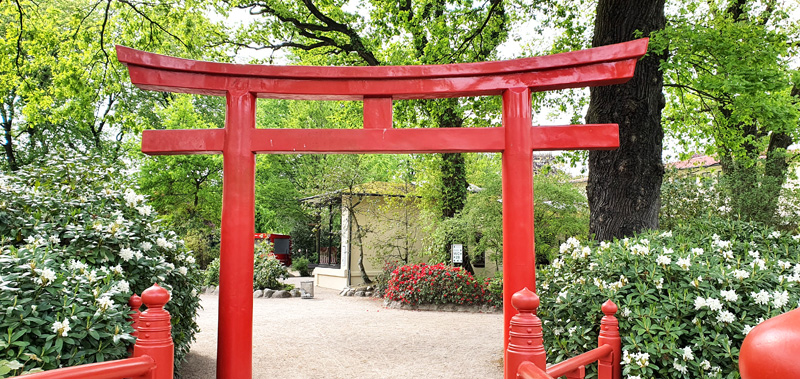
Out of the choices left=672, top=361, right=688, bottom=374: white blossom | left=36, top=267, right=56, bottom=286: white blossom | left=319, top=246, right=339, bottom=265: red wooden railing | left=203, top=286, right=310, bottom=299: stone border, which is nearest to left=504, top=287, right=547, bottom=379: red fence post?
left=672, top=361, right=688, bottom=374: white blossom

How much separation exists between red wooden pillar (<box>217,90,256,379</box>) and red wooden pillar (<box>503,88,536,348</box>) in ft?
7.97

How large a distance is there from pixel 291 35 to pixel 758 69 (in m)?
10.7

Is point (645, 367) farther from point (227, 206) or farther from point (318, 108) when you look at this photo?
point (318, 108)

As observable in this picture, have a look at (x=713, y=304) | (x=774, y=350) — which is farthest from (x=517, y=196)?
(x=774, y=350)

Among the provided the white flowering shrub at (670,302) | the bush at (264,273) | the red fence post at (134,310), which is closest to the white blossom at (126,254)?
the red fence post at (134,310)

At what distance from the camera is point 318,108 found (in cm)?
2516

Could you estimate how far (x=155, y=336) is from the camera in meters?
2.87

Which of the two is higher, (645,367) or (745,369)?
(745,369)

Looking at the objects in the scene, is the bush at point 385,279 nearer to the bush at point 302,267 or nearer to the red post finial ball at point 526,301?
the bush at point 302,267

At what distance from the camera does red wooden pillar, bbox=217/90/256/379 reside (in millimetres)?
4617

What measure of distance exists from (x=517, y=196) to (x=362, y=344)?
15.1 feet

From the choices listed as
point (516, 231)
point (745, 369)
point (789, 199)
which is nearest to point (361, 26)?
point (516, 231)

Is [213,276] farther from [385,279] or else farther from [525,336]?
[525,336]

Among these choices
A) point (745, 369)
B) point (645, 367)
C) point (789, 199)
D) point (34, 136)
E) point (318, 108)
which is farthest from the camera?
point (318, 108)
